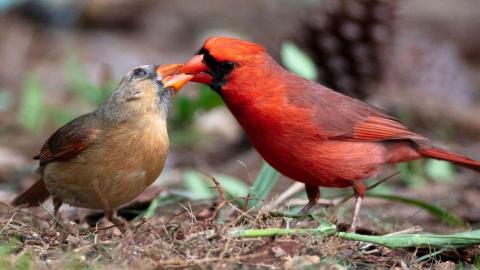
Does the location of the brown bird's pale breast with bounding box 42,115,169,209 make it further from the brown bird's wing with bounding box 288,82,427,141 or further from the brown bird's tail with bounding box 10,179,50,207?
the brown bird's wing with bounding box 288,82,427,141

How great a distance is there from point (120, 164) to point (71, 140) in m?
0.41

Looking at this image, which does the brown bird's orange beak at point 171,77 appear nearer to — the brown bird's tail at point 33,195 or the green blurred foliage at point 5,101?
the brown bird's tail at point 33,195

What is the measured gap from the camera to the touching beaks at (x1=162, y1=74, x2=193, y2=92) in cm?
476

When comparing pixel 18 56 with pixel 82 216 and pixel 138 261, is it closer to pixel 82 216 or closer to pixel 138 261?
pixel 82 216

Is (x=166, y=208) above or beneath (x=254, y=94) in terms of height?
beneath

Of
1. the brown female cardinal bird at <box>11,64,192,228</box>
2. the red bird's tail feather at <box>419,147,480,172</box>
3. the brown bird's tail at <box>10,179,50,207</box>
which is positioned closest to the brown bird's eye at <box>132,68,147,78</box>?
the brown female cardinal bird at <box>11,64,192,228</box>

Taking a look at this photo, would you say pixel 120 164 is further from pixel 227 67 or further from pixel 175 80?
pixel 227 67

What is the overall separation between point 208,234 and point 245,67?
1144 millimetres

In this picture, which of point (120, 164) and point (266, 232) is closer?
point (266, 232)

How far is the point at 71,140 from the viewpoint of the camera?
188 inches

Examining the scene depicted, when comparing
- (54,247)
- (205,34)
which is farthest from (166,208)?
(205,34)

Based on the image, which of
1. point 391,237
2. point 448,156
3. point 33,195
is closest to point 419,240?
point 391,237

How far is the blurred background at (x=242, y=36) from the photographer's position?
698 centimetres

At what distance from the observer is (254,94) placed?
4.79m
